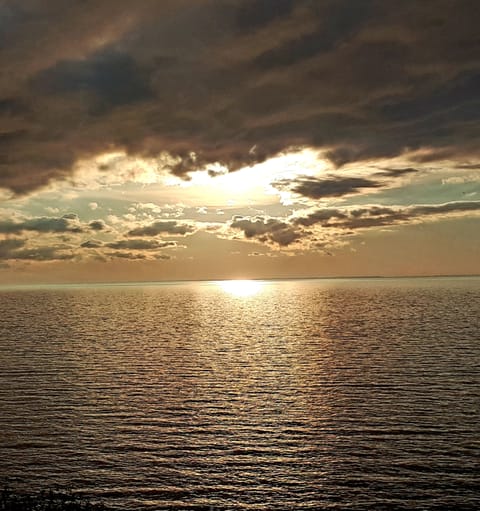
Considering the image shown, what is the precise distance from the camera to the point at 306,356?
87.0 meters

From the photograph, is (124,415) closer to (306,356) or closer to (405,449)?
(405,449)

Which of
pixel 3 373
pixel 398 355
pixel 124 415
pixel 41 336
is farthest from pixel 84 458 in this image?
pixel 41 336

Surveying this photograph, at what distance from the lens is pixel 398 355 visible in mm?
83750

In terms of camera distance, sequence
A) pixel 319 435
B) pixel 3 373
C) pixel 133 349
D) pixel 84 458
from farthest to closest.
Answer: pixel 133 349 < pixel 3 373 < pixel 319 435 < pixel 84 458

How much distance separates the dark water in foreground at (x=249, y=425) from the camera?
117ft

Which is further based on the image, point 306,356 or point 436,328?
point 436,328

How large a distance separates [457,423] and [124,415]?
32.2 metres

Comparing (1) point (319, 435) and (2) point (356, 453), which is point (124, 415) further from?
(2) point (356, 453)

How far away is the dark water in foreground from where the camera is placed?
35.5m

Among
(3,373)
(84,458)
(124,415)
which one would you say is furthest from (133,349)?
(84,458)

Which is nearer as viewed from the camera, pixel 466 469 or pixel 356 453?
pixel 466 469

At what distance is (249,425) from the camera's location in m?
48.8

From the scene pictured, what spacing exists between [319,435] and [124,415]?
19954 millimetres

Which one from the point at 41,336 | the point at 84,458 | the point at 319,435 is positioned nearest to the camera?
the point at 84,458
